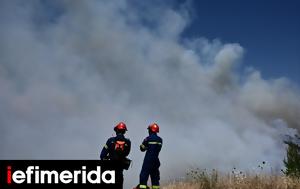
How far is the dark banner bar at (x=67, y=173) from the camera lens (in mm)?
8328

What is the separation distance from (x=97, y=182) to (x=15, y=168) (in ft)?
5.35

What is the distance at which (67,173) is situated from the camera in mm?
8375

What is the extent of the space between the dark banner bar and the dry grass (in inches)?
253

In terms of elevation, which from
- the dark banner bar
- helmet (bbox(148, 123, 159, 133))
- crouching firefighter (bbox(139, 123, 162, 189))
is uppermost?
helmet (bbox(148, 123, 159, 133))

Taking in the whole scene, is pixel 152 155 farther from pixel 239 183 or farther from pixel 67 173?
pixel 67 173

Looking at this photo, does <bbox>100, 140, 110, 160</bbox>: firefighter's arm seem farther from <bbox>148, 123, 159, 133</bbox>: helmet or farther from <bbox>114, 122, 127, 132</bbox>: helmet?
<bbox>148, 123, 159, 133</bbox>: helmet

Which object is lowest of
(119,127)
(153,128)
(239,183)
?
(239,183)

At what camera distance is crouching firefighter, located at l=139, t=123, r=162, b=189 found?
46.5 feet

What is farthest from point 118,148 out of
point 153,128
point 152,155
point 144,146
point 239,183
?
point 239,183

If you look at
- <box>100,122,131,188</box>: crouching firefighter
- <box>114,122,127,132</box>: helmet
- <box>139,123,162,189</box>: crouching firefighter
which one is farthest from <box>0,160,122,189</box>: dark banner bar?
<box>114,122,127,132</box>: helmet

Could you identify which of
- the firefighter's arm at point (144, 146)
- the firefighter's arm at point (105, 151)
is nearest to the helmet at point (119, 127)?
the firefighter's arm at point (105, 151)

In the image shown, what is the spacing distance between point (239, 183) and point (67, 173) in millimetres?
7284

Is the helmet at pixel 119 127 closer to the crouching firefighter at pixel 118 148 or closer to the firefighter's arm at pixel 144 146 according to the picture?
the crouching firefighter at pixel 118 148

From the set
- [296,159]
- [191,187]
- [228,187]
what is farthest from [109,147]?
[296,159]
